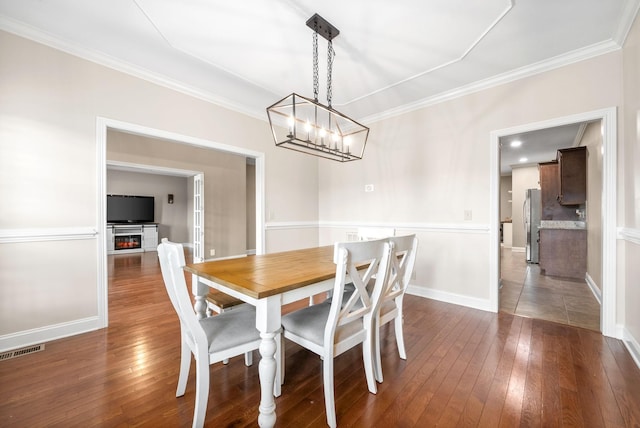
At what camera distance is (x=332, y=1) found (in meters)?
1.79

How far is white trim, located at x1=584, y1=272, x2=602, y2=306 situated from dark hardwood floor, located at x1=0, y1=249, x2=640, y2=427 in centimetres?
133

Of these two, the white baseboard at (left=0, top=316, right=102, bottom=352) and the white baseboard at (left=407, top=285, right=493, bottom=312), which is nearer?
the white baseboard at (left=0, top=316, right=102, bottom=352)

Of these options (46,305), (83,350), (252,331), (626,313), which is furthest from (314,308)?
(626,313)

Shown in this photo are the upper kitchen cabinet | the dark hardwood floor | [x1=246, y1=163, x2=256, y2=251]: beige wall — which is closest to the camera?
the dark hardwood floor

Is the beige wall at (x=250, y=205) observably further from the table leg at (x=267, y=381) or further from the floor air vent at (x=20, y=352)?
the table leg at (x=267, y=381)

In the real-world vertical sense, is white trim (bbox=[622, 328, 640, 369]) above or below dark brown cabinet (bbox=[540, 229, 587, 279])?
below

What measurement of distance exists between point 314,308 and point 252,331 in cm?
46

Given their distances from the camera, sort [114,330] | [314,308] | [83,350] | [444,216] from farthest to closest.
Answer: [444,216], [114,330], [83,350], [314,308]

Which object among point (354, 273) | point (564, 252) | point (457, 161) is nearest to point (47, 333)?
point (354, 273)

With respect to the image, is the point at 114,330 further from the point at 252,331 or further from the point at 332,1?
the point at 332,1

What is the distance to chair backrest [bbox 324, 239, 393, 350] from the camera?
1.23m

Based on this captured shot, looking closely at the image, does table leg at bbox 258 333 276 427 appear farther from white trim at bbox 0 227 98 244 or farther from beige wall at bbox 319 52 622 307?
beige wall at bbox 319 52 622 307

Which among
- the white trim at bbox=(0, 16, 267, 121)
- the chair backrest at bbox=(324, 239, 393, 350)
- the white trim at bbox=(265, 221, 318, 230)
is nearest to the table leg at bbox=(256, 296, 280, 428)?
the chair backrest at bbox=(324, 239, 393, 350)

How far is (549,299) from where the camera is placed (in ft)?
10.5
